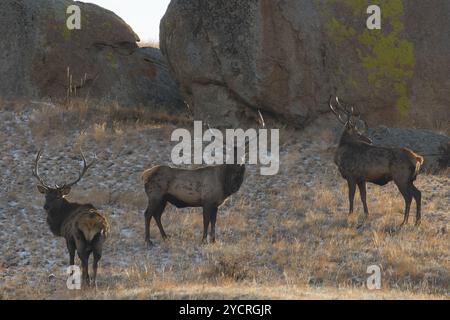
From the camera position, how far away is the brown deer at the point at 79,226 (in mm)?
12477

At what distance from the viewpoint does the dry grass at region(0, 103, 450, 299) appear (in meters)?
12.8

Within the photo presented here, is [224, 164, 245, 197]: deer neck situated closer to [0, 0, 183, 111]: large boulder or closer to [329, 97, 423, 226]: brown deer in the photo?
[329, 97, 423, 226]: brown deer

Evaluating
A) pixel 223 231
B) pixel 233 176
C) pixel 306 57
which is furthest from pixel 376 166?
pixel 306 57

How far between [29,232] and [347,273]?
223 inches

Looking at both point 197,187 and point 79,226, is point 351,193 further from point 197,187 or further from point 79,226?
point 79,226

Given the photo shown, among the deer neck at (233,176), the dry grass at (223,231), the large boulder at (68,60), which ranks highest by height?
the large boulder at (68,60)

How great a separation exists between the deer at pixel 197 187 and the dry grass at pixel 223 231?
553 millimetres

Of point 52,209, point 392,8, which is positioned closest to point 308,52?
point 392,8

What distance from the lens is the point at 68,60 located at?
23188 mm

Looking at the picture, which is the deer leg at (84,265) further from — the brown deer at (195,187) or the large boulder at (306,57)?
the large boulder at (306,57)

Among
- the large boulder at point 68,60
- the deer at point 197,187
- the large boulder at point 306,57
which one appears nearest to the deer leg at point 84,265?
the deer at point 197,187

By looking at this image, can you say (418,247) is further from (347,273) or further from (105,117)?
(105,117)

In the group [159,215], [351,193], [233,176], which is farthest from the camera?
[351,193]

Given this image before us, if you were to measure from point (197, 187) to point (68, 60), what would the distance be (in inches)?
360
